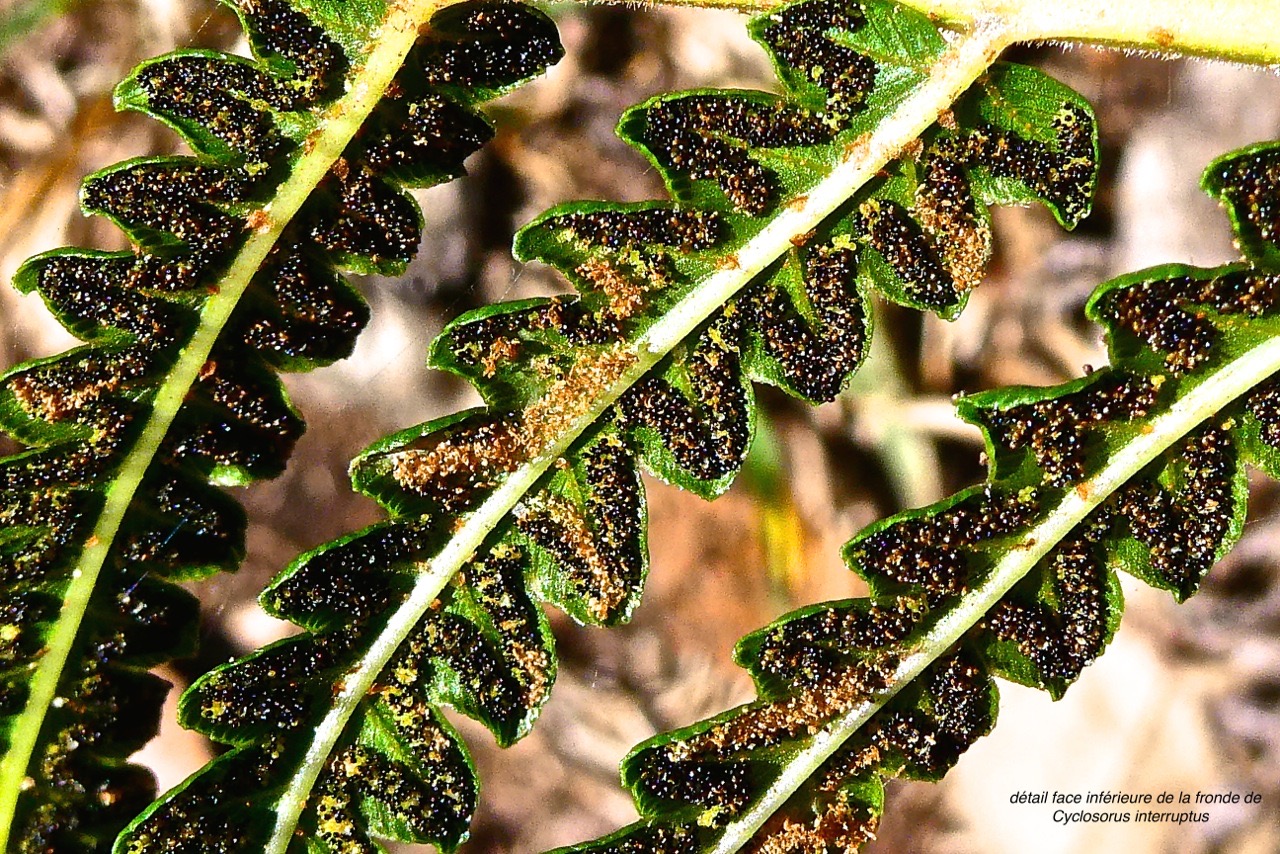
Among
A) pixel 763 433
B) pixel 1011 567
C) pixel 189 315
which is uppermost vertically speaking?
pixel 763 433

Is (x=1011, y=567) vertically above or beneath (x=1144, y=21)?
beneath

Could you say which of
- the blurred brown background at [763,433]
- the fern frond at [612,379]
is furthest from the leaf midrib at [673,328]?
the blurred brown background at [763,433]

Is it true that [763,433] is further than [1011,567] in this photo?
Yes

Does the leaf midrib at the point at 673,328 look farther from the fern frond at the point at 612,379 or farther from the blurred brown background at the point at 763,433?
the blurred brown background at the point at 763,433

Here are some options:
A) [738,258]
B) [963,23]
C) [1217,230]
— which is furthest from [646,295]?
[1217,230]

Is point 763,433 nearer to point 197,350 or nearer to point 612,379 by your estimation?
point 612,379

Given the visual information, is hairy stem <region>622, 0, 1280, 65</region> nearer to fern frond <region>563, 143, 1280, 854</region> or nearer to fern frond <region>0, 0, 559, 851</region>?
fern frond <region>563, 143, 1280, 854</region>

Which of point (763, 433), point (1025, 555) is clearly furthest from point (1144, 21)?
point (763, 433)
